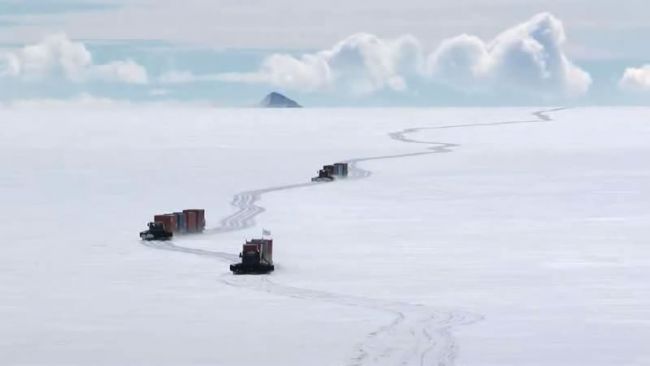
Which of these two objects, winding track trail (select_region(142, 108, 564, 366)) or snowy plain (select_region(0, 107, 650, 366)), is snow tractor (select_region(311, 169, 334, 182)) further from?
winding track trail (select_region(142, 108, 564, 366))

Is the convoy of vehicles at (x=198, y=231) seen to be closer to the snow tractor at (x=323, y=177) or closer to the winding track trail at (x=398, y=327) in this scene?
the winding track trail at (x=398, y=327)

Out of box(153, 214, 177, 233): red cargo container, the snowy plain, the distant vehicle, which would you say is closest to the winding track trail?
the snowy plain

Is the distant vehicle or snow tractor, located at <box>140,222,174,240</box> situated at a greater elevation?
snow tractor, located at <box>140,222,174,240</box>

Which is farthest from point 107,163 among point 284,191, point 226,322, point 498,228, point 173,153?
point 226,322

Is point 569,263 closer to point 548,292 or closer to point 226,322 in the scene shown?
point 548,292

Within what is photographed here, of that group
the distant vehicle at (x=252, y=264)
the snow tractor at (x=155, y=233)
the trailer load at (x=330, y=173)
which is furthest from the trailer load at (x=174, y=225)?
the trailer load at (x=330, y=173)

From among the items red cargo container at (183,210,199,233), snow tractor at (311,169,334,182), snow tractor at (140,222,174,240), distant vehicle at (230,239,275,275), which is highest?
snow tractor at (311,169,334,182)

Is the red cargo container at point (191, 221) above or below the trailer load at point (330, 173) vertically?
below
